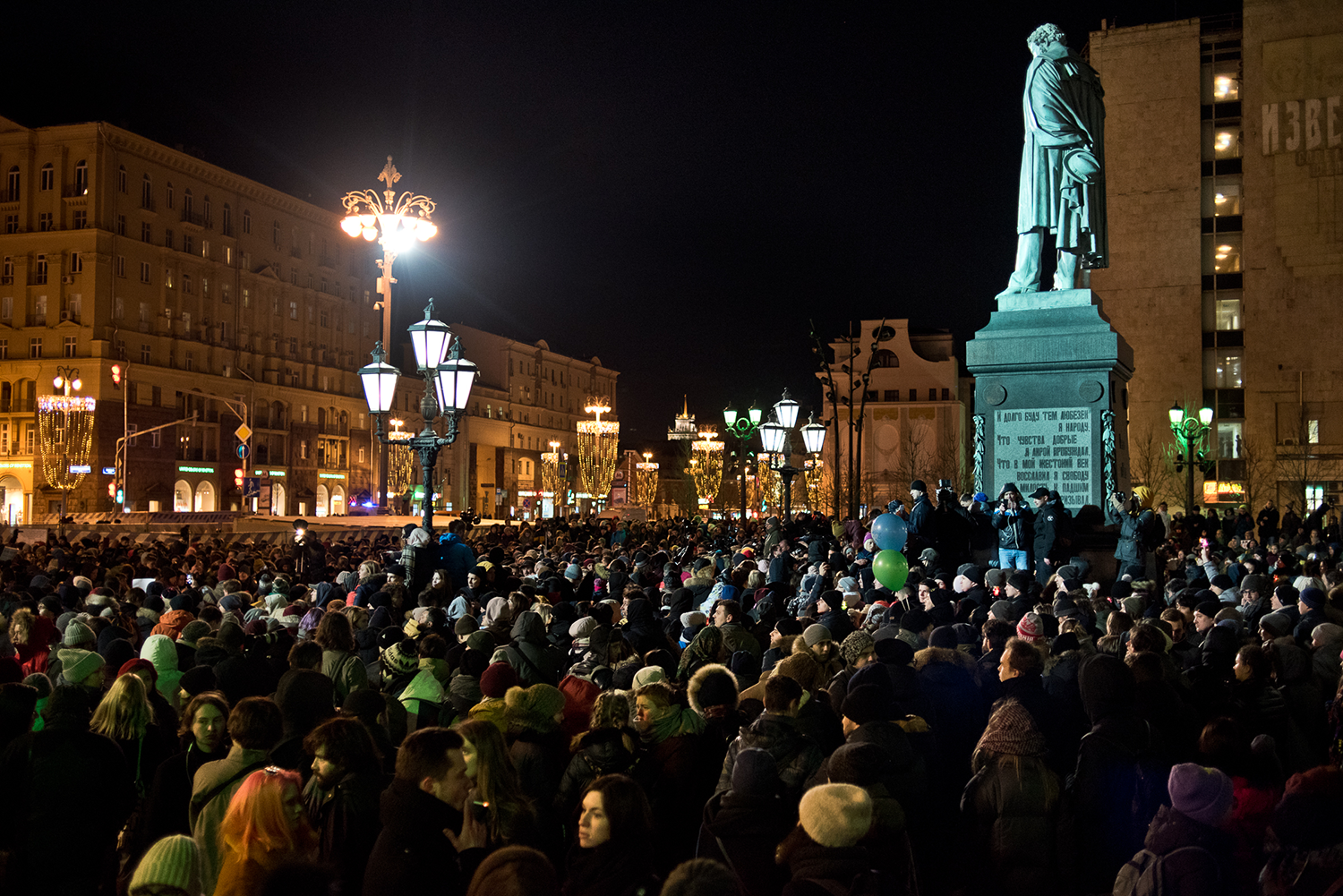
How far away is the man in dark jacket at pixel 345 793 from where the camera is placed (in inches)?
190

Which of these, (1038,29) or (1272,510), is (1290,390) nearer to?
(1272,510)

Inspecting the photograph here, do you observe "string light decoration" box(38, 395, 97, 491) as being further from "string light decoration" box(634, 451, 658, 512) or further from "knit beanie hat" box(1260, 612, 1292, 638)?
"knit beanie hat" box(1260, 612, 1292, 638)

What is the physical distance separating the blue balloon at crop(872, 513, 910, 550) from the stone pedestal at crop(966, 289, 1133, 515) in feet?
6.61

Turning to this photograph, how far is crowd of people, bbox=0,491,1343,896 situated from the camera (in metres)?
4.34

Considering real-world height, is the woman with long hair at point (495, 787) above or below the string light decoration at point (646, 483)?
below

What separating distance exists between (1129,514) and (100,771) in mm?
12085

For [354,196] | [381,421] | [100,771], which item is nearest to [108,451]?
[354,196]

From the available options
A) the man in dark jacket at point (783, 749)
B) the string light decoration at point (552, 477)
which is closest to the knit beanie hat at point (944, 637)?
the man in dark jacket at point (783, 749)

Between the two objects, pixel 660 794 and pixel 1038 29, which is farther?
pixel 1038 29

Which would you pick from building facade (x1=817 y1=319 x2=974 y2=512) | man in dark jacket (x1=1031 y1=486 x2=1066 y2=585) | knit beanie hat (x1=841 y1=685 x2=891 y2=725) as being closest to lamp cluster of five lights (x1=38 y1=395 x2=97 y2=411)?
building facade (x1=817 y1=319 x2=974 y2=512)

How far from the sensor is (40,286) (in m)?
70.5

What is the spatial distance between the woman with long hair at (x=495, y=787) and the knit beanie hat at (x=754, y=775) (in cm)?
89

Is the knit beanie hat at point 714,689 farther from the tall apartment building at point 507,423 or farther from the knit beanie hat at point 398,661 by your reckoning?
the tall apartment building at point 507,423

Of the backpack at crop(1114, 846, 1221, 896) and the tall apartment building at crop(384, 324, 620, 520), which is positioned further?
the tall apartment building at crop(384, 324, 620, 520)
